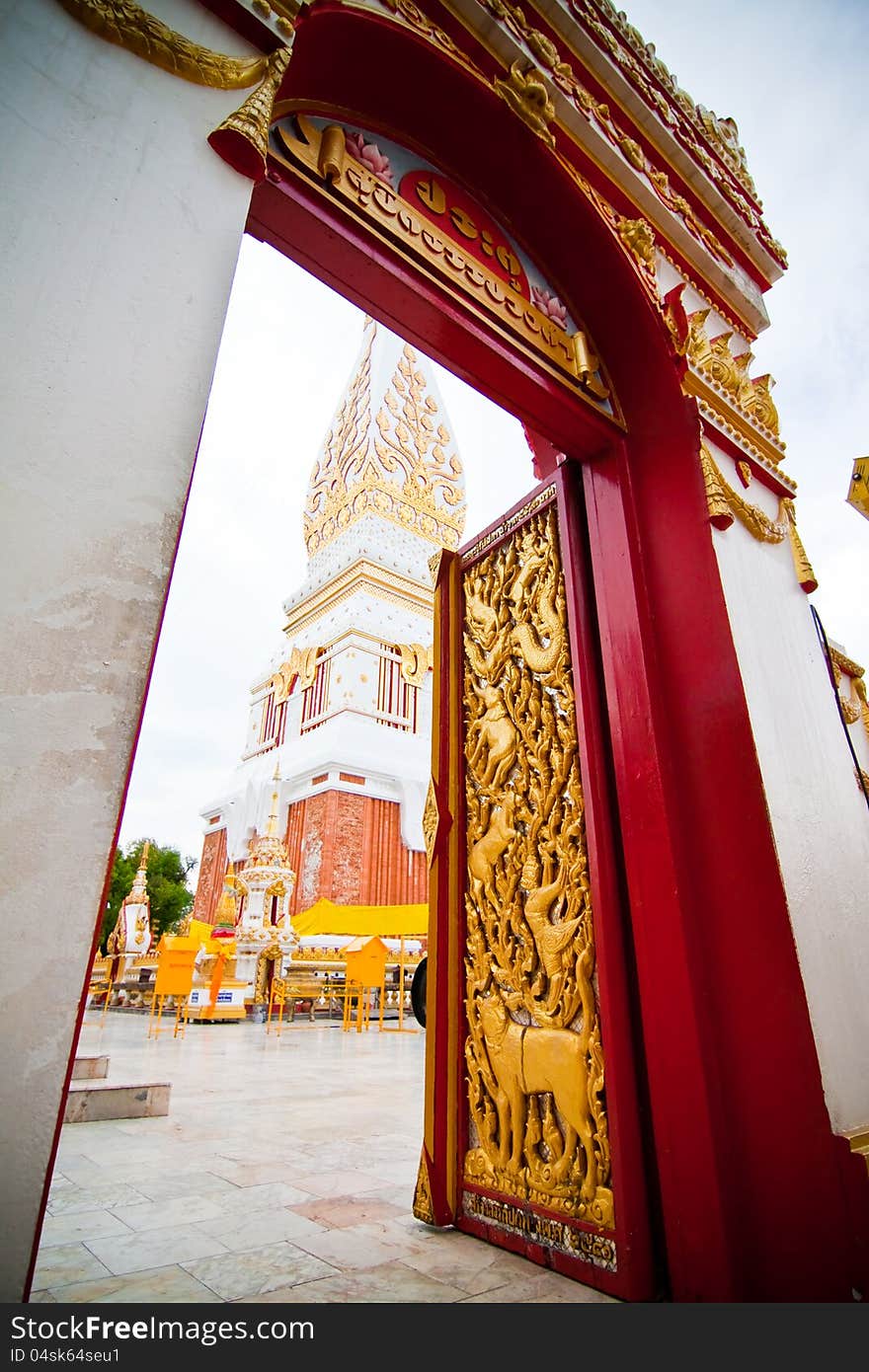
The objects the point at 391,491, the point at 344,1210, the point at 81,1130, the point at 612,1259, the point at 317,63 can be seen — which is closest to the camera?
the point at 612,1259

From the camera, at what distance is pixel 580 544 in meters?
2.34

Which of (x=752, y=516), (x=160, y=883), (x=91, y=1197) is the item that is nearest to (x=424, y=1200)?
(x=91, y=1197)

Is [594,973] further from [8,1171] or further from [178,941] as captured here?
[178,941]

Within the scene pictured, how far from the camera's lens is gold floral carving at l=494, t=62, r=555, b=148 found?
2135mm

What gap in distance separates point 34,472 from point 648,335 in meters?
2.14

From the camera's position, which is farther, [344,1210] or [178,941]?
[178,941]

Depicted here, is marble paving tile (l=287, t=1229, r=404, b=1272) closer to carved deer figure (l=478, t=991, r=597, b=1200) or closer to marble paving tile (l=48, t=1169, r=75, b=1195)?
carved deer figure (l=478, t=991, r=597, b=1200)

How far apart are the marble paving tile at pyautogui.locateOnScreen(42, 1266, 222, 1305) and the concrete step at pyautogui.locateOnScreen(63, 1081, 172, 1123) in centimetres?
215

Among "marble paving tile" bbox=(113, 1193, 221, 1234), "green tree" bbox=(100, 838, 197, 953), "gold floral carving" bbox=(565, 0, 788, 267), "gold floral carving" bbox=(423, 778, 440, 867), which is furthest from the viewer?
Result: "green tree" bbox=(100, 838, 197, 953)

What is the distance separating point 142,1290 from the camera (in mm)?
1396

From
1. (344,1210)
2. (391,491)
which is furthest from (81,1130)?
(391,491)

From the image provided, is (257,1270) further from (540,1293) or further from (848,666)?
(848,666)

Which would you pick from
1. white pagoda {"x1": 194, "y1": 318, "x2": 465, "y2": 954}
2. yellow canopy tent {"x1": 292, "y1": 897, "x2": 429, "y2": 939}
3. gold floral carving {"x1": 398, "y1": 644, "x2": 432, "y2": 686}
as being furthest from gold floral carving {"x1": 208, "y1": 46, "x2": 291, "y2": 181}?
gold floral carving {"x1": 398, "y1": 644, "x2": 432, "y2": 686}

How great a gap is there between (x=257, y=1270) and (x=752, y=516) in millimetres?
2478
